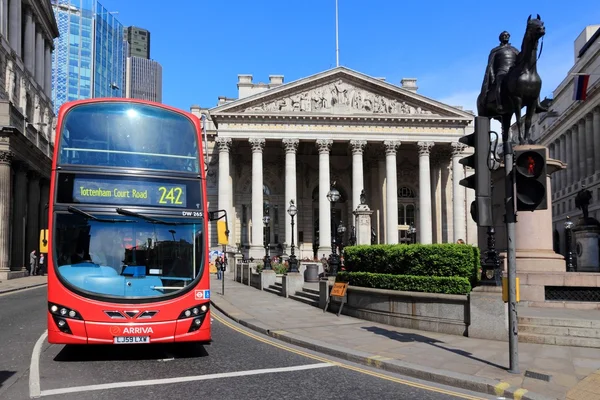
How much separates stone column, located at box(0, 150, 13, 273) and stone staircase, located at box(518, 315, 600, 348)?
38.0 meters

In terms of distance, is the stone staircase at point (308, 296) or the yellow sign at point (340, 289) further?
the stone staircase at point (308, 296)

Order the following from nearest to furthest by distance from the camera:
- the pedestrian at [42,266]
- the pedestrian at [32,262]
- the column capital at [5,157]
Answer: the column capital at [5,157], the pedestrian at [32,262], the pedestrian at [42,266]

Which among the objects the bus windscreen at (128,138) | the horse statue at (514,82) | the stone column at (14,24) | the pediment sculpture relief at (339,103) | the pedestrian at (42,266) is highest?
the stone column at (14,24)

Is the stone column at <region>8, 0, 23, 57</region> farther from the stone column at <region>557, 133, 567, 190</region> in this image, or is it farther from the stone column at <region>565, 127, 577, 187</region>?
the stone column at <region>557, 133, 567, 190</region>

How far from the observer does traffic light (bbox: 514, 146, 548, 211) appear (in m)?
7.91

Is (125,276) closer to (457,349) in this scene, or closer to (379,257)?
(457,349)

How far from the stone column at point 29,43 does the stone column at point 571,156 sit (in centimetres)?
6695

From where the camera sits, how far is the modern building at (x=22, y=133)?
39.6 m

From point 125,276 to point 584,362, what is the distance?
7911 mm

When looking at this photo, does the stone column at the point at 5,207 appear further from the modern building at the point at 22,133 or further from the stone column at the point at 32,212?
the stone column at the point at 32,212

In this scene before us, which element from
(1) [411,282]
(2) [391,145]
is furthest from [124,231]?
(2) [391,145]

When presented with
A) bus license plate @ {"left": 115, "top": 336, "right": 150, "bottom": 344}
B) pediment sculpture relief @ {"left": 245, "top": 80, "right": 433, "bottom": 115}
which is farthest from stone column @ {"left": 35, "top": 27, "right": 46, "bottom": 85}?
bus license plate @ {"left": 115, "top": 336, "right": 150, "bottom": 344}

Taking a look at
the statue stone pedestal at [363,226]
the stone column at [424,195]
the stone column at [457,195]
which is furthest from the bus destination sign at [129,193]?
the stone column at [457,195]

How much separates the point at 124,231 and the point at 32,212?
1783 inches
